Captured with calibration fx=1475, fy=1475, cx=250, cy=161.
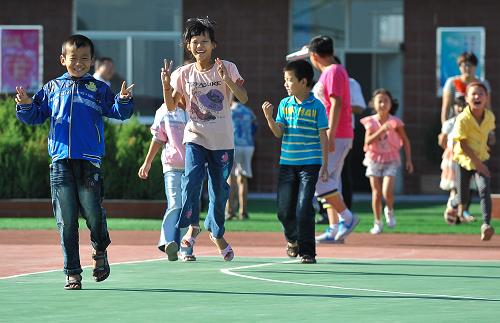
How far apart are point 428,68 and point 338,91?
12740 mm

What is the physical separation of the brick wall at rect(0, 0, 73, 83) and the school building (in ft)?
0.06

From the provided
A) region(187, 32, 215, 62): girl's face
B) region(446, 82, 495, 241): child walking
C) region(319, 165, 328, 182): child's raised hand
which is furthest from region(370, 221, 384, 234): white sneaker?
region(187, 32, 215, 62): girl's face

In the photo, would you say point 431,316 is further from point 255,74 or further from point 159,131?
point 255,74

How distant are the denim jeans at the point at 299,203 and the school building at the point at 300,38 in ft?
45.0

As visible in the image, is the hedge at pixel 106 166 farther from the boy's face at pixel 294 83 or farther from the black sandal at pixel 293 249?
the boy's face at pixel 294 83

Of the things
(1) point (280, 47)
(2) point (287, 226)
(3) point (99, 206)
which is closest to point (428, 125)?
(1) point (280, 47)

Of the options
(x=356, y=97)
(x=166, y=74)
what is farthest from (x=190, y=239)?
(x=356, y=97)

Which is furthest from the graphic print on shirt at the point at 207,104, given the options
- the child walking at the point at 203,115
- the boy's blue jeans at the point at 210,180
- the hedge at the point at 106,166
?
the hedge at the point at 106,166

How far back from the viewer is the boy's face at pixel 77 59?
1066 centimetres

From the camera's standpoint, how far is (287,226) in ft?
43.2

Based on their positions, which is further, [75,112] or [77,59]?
[77,59]

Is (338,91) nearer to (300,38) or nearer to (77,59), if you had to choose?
(77,59)

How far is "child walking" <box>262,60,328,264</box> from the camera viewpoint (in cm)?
1290

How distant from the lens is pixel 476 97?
15.5 metres
